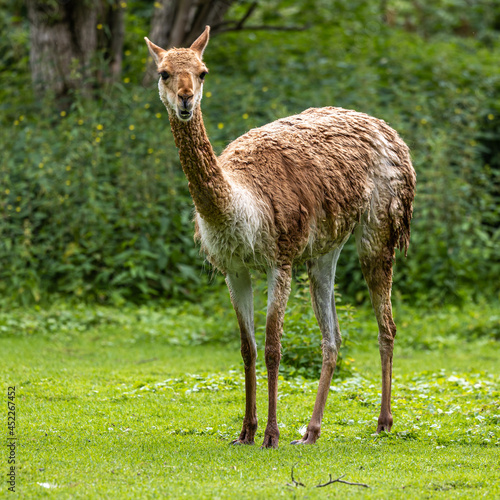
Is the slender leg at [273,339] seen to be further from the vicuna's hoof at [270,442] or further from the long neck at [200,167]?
the long neck at [200,167]

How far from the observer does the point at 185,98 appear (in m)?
4.64

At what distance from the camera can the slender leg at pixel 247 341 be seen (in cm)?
Result: 522

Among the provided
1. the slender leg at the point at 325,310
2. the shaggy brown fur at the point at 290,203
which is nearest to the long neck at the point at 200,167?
the shaggy brown fur at the point at 290,203

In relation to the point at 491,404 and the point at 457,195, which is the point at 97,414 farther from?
the point at 457,195

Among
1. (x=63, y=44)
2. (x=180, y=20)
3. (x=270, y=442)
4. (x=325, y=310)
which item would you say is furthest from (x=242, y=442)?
(x=180, y=20)

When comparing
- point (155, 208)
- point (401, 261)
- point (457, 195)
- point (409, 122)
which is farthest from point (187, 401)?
point (409, 122)

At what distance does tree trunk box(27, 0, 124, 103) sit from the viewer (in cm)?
1238

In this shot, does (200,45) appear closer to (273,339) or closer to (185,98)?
(185,98)

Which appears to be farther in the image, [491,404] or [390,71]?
[390,71]

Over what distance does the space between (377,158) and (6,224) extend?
5.90 meters

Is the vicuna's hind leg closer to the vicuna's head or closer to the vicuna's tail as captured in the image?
the vicuna's tail

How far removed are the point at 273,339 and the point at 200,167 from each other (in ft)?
4.22

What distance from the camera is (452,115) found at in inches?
505

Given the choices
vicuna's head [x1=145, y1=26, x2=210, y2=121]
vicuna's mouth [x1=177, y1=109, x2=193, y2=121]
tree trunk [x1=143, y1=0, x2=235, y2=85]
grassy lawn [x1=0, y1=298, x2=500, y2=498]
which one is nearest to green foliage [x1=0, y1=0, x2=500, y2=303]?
tree trunk [x1=143, y1=0, x2=235, y2=85]
